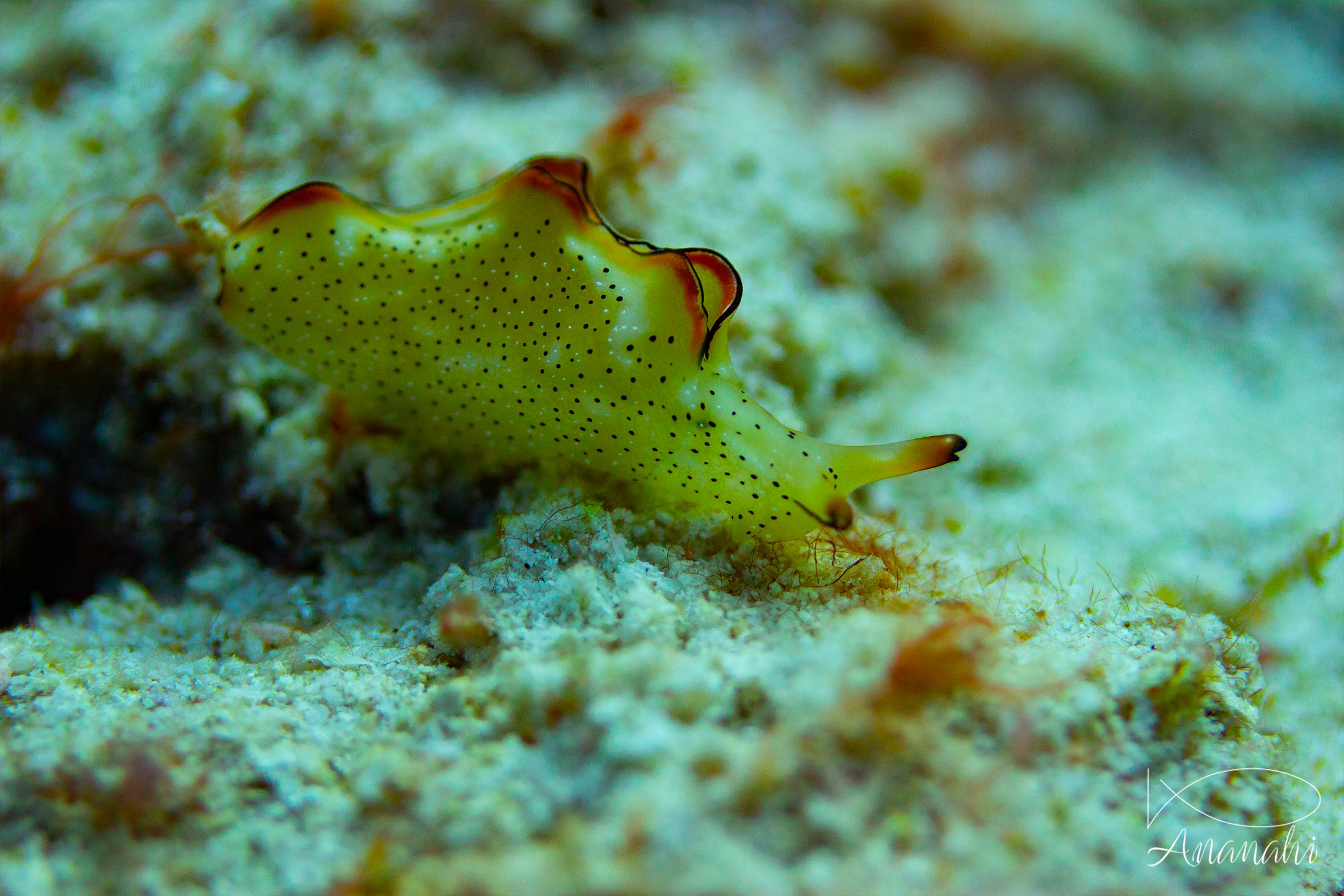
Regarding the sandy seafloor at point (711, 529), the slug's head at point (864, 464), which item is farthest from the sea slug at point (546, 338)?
the sandy seafloor at point (711, 529)

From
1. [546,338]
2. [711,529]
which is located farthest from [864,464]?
[546,338]

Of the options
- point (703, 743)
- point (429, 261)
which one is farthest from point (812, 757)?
point (429, 261)

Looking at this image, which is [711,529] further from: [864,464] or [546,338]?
[546,338]

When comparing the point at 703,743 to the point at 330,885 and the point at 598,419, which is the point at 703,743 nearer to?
the point at 330,885

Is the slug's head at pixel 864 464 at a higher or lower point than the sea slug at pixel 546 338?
higher

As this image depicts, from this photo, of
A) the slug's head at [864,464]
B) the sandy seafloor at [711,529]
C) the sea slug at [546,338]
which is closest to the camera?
the sandy seafloor at [711,529]

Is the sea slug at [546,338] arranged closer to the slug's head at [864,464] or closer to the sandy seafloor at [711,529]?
the slug's head at [864,464]

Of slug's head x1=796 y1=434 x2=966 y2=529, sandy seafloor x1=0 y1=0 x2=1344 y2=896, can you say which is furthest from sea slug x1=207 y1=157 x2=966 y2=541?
sandy seafloor x1=0 y1=0 x2=1344 y2=896
